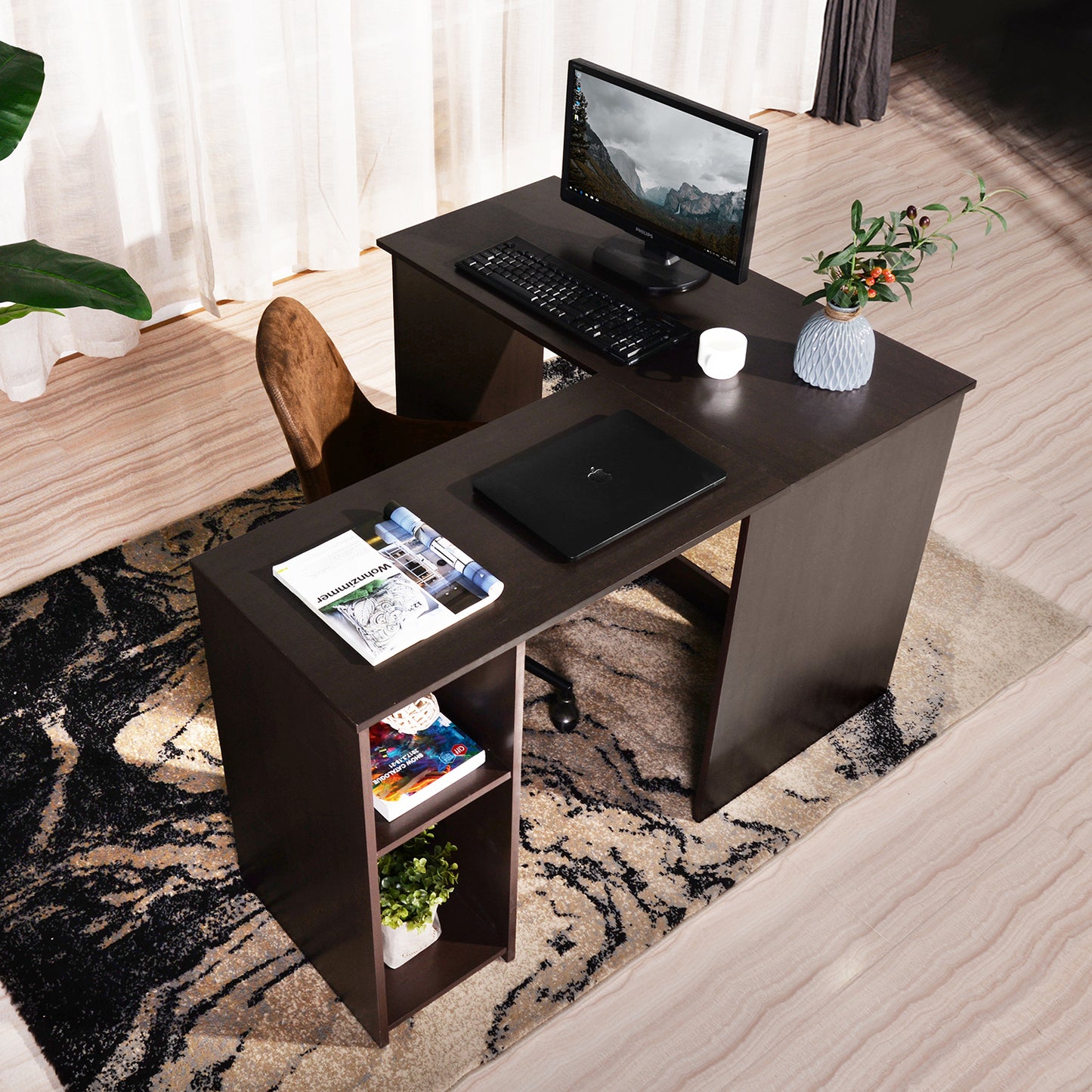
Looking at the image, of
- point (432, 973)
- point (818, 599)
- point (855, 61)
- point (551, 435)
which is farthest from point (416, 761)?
point (855, 61)

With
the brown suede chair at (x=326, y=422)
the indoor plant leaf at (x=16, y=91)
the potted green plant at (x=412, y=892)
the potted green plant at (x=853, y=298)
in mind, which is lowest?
the potted green plant at (x=412, y=892)

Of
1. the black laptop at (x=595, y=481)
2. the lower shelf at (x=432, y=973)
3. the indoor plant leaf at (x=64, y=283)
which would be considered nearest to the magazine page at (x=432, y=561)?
the black laptop at (x=595, y=481)

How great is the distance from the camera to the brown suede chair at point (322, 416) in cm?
225

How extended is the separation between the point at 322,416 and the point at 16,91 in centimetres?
74

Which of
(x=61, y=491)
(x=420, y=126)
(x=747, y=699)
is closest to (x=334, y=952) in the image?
(x=747, y=699)

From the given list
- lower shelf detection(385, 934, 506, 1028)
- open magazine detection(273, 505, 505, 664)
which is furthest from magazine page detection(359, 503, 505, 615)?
lower shelf detection(385, 934, 506, 1028)

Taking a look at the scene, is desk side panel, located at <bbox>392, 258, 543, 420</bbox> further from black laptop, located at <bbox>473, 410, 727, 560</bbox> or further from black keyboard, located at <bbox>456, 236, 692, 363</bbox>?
black laptop, located at <bbox>473, 410, 727, 560</bbox>

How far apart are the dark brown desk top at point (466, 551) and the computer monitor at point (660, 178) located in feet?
1.26

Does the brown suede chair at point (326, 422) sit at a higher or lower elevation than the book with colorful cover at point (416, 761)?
higher

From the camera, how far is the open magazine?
5.86 feet

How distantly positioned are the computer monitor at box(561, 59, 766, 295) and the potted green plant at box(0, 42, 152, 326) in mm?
1016

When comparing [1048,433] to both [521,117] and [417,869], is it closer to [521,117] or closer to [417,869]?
[521,117]

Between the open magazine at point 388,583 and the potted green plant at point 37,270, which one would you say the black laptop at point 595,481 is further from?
the potted green plant at point 37,270

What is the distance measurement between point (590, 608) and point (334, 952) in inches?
45.0
